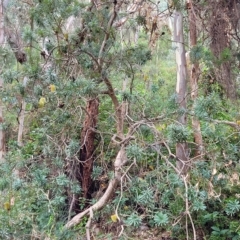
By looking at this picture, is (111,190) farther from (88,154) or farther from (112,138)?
(88,154)

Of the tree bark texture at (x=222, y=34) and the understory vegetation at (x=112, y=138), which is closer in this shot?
the understory vegetation at (x=112, y=138)

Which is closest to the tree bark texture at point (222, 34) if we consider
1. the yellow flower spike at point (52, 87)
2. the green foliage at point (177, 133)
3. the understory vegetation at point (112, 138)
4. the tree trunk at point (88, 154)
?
the understory vegetation at point (112, 138)

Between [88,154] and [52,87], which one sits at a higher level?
[52,87]

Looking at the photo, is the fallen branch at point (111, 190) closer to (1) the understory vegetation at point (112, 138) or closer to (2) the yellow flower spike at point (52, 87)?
(1) the understory vegetation at point (112, 138)

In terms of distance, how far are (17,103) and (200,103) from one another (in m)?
1.72

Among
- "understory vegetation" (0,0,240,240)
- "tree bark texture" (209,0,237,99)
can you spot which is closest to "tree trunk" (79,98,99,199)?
"understory vegetation" (0,0,240,240)

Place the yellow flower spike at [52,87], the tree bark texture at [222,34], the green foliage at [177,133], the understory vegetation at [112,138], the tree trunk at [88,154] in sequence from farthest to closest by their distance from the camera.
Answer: the tree trunk at [88,154] → the tree bark texture at [222,34] → the yellow flower spike at [52,87] → the understory vegetation at [112,138] → the green foliage at [177,133]

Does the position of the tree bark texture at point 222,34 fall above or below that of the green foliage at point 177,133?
above

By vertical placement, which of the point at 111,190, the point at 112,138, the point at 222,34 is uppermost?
the point at 222,34

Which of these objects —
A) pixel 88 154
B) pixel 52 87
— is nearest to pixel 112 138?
pixel 52 87

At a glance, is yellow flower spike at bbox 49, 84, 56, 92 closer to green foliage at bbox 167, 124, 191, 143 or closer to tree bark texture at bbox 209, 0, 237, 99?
green foliage at bbox 167, 124, 191, 143

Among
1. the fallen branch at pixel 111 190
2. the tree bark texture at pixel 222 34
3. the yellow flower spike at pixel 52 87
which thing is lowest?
the fallen branch at pixel 111 190

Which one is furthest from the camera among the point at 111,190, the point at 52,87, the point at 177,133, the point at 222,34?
the point at 222,34

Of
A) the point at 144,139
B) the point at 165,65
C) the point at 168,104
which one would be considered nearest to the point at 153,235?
the point at 144,139
